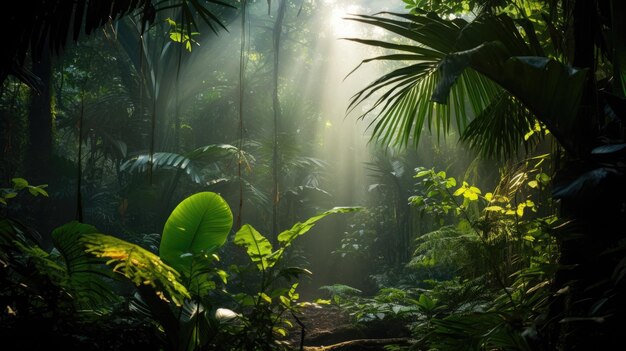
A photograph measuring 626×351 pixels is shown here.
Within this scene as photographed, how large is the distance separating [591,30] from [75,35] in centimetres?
229

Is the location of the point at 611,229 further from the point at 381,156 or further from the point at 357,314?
the point at 381,156

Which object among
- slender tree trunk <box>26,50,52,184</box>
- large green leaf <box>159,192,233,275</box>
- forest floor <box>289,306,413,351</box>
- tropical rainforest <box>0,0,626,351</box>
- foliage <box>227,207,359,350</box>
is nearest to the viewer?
tropical rainforest <box>0,0,626,351</box>

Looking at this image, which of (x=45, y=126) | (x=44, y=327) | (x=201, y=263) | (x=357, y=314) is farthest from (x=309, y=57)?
(x=44, y=327)

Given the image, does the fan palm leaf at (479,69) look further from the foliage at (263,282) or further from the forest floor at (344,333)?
the forest floor at (344,333)

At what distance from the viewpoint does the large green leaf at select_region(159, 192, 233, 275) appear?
3.71m

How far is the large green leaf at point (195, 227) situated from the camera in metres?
3.71

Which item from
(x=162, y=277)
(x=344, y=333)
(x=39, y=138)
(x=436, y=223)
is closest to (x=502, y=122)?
(x=436, y=223)

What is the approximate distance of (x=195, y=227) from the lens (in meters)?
3.75

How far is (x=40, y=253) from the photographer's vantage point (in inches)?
116

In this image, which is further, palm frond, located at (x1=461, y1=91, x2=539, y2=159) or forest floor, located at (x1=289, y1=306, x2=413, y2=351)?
forest floor, located at (x1=289, y1=306, x2=413, y2=351)

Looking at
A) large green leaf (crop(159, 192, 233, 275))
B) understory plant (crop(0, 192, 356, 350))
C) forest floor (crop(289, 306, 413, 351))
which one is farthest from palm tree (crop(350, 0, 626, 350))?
forest floor (crop(289, 306, 413, 351))

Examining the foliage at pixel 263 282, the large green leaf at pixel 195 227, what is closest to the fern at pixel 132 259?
the foliage at pixel 263 282

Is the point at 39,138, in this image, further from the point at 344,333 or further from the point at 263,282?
the point at 263,282

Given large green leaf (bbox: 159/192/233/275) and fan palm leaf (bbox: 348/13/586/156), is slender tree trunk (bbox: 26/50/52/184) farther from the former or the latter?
fan palm leaf (bbox: 348/13/586/156)
